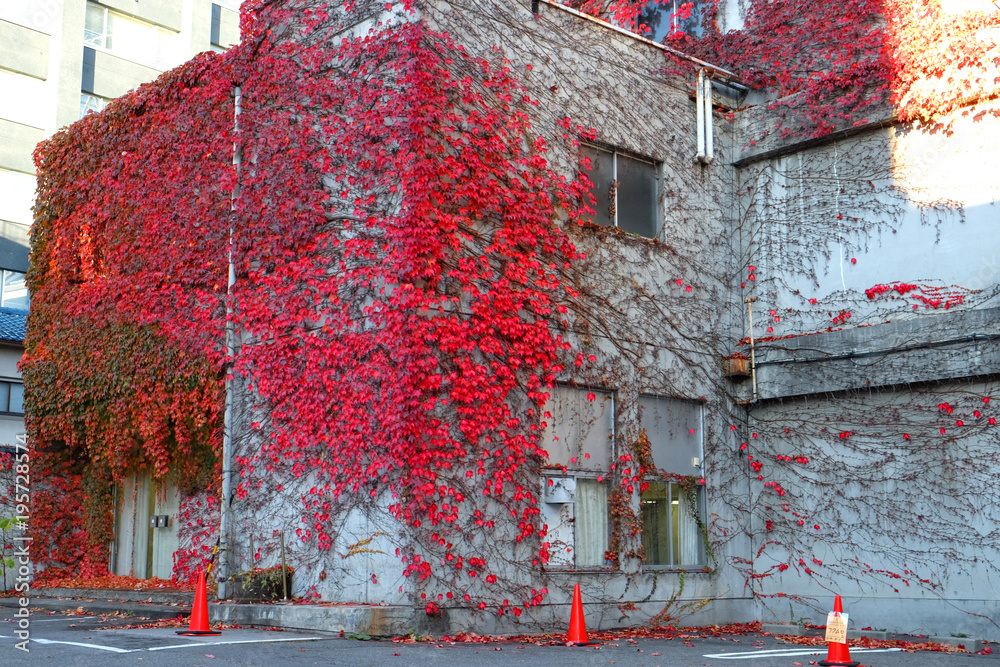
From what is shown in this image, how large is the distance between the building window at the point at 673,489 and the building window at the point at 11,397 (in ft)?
46.9

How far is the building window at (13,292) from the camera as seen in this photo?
96.5ft

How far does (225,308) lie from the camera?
13156 mm

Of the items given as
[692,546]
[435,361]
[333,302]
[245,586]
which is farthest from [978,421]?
[245,586]

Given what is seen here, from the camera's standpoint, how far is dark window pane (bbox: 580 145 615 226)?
1357 centimetres

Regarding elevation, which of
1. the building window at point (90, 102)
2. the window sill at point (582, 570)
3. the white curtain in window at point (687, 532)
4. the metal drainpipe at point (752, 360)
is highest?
the building window at point (90, 102)

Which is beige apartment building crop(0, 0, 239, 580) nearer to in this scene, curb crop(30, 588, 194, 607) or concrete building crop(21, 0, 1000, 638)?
curb crop(30, 588, 194, 607)

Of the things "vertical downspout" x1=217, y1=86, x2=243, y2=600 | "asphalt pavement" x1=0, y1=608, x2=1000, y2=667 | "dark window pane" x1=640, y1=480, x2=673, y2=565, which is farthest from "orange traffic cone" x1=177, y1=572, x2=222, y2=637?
"dark window pane" x1=640, y1=480, x2=673, y2=565

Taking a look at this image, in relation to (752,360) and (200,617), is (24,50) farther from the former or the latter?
(200,617)

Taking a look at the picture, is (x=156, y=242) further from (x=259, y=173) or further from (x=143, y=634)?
(x=143, y=634)

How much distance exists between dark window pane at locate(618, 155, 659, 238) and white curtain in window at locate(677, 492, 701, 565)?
3.75 meters

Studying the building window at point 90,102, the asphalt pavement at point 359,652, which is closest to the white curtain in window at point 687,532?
the asphalt pavement at point 359,652

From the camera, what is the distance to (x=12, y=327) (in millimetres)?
22375

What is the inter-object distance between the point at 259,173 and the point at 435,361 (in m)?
3.98

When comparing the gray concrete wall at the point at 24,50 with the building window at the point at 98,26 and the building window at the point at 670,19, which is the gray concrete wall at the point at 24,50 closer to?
the building window at the point at 98,26
